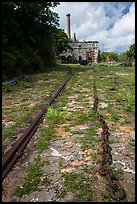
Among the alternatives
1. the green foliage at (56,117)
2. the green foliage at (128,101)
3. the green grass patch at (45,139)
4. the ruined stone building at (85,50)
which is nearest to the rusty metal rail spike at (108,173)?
the green grass patch at (45,139)

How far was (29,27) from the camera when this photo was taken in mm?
20484

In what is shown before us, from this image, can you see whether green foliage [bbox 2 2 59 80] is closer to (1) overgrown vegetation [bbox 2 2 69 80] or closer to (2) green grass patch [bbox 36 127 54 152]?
(1) overgrown vegetation [bbox 2 2 69 80]

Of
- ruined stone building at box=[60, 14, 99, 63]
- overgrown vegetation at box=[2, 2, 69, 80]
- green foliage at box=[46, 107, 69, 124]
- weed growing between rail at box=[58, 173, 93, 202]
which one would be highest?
ruined stone building at box=[60, 14, 99, 63]

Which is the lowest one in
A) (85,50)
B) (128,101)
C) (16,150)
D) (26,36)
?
(16,150)

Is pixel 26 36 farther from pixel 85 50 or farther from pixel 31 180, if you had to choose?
pixel 85 50

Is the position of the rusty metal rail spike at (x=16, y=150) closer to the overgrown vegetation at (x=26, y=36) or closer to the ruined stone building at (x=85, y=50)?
the overgrown vegetation at (x=26, y=36)

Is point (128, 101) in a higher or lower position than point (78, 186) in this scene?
higher

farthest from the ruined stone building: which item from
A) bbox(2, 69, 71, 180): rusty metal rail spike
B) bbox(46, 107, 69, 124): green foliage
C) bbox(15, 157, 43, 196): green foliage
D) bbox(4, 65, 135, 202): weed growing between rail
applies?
Result: bbox(15, 157, 43, 196): green foliage

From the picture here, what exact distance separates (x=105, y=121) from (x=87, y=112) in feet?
2.86

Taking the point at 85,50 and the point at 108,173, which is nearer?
the point at 108,173

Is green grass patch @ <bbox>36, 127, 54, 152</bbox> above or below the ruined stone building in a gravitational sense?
below

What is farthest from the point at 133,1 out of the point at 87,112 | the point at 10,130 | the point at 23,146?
the point at 87,112

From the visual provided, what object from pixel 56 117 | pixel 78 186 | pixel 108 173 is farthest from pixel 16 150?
pixel 56 117

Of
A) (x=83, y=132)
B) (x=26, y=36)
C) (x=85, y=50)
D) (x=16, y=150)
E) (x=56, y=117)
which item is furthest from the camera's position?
(x=85, y=50)
